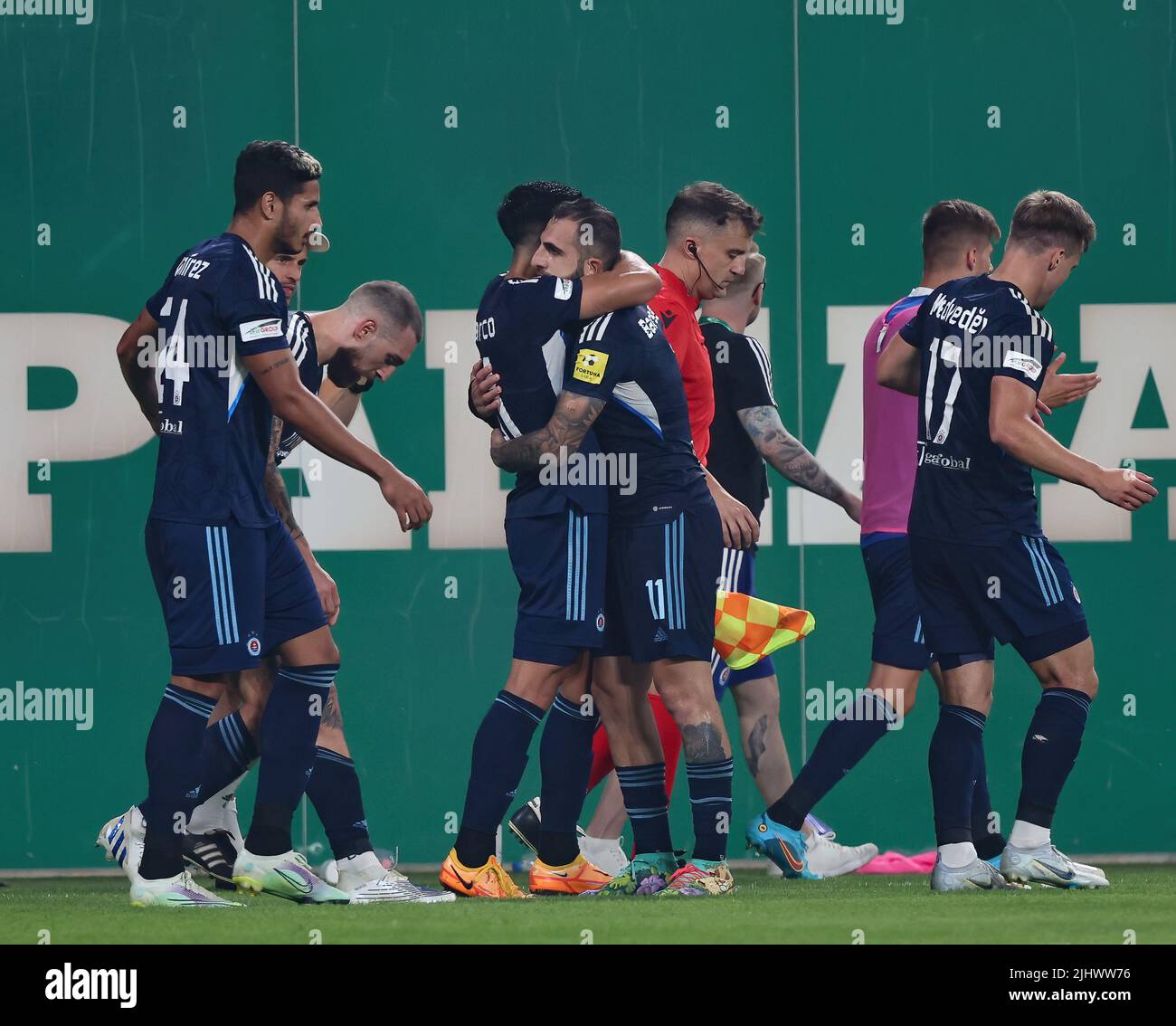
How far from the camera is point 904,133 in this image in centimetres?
746

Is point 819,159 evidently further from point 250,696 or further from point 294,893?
point 294,893

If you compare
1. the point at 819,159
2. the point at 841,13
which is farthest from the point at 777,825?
the point at 841,13

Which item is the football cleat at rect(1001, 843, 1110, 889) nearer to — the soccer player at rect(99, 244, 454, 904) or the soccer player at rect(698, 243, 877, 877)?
the soccer player at rect(698, 243, 877, 877)

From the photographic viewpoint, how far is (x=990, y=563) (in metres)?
5.60

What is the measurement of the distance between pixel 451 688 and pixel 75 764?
1.40 metres

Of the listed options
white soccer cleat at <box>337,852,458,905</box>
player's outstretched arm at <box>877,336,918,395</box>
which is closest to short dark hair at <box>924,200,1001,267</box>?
player's outstretched arm at <box>877,336,918,395</box>

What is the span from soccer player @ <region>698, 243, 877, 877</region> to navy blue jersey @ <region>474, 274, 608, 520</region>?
101 cm

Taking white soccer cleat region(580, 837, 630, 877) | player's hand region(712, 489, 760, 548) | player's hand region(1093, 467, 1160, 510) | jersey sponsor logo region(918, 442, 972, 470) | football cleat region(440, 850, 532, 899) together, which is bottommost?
white soccer cleat region(580, 837, 630, 877)

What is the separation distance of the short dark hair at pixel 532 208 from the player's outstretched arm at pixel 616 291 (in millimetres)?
371

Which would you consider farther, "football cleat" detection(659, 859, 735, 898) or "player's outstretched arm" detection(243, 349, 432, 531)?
"football cleat" detection(659, 859, 735, 898)

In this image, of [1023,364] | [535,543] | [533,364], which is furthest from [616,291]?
[1023,364]

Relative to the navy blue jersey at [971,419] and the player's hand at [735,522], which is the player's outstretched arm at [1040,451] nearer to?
the navy blue jersey at [971,419]

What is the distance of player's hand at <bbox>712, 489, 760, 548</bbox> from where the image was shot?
5.98 meters

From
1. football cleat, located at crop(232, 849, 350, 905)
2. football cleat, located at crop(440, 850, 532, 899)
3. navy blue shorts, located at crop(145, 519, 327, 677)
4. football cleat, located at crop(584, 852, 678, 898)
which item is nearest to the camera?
navy blue shorts, located at crop(145, 519, 327, 677)
